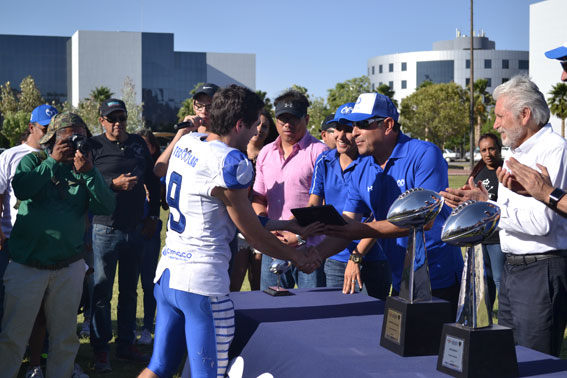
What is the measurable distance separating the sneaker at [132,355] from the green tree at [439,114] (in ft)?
194

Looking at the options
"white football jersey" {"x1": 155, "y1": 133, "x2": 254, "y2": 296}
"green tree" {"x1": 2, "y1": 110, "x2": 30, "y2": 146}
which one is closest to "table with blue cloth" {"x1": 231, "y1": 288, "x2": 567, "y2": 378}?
"white football jersey" {"x1": 155, "y1": 133, "x2": 254, "y2": 296}

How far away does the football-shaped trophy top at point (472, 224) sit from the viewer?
2238mm

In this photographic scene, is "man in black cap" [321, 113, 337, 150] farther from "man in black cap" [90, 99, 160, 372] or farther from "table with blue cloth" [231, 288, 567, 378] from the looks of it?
"table with blue cloth" [231, 288, 567, 378]

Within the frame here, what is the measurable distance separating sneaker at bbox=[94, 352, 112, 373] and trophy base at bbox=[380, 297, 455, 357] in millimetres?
3521

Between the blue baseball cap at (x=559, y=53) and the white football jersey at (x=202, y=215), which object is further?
the blue baseball cap at (x=559, y=53)

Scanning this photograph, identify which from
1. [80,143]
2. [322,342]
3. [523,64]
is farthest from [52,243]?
[523,64]

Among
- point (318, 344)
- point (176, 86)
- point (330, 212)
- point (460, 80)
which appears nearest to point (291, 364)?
point (318, 344)

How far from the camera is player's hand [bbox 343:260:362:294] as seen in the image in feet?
12.7

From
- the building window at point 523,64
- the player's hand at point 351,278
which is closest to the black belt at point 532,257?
the player's hand at point 351,278

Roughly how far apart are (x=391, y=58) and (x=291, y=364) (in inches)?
5314

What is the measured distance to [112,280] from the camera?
18.4 ft

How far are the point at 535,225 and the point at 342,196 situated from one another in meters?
1.90

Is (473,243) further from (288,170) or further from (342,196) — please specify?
(288,170)

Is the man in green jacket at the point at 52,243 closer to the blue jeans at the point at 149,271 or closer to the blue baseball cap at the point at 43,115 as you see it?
the blue baseball cap at the point at 43,115
